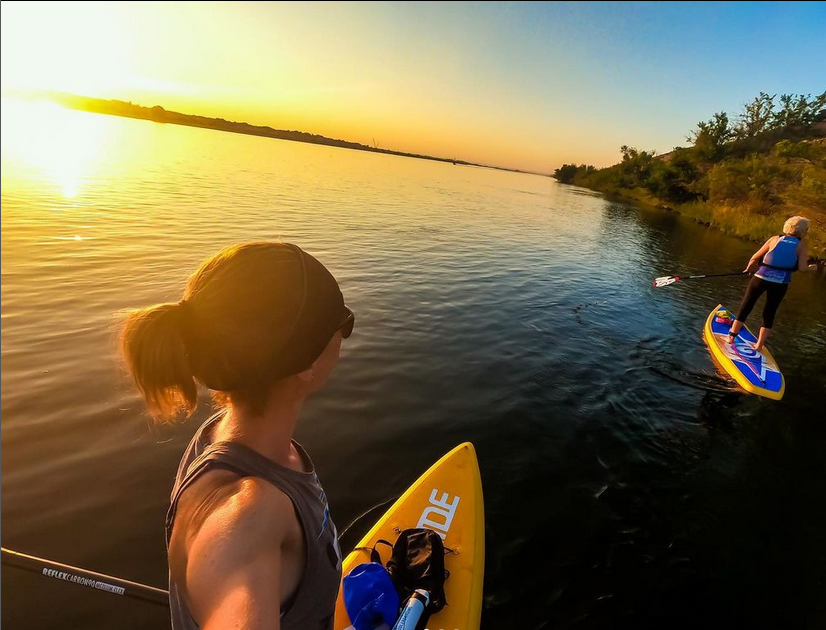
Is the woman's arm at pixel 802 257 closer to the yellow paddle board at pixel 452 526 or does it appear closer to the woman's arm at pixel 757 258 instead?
the woman's arm at pixel 757 258

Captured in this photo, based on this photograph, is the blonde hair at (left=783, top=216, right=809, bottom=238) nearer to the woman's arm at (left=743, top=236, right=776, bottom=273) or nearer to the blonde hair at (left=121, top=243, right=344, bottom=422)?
the woman's arm at (left=743, top=236, right=776, bottom=273)

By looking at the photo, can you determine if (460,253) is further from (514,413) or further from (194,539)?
(194,539)

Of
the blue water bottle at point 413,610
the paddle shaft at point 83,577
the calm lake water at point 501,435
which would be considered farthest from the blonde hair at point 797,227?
the paddle shaft at point 83,577

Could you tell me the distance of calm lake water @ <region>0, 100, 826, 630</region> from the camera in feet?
13.6

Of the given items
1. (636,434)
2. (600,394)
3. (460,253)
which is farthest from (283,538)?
(460,253)

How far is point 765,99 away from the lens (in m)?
61.3

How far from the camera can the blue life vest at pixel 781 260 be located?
8.26 metres

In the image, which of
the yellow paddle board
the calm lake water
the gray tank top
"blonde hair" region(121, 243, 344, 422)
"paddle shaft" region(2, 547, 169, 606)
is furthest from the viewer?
the calm lake water

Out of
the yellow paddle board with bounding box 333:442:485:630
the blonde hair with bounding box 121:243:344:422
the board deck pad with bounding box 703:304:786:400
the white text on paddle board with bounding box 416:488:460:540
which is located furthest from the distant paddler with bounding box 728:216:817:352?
the blonde hair with bounding box 121:243:344:422

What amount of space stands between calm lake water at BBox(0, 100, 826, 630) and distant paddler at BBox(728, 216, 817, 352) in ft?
5.58

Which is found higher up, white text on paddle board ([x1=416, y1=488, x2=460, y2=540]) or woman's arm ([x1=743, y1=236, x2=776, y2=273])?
woman's arm ([x1=743, y1=236, x2=776, y2=273])

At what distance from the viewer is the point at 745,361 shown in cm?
851

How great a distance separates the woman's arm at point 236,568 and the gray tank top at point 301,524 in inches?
5.8

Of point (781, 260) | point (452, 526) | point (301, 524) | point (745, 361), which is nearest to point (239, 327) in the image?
point (301, 524)
